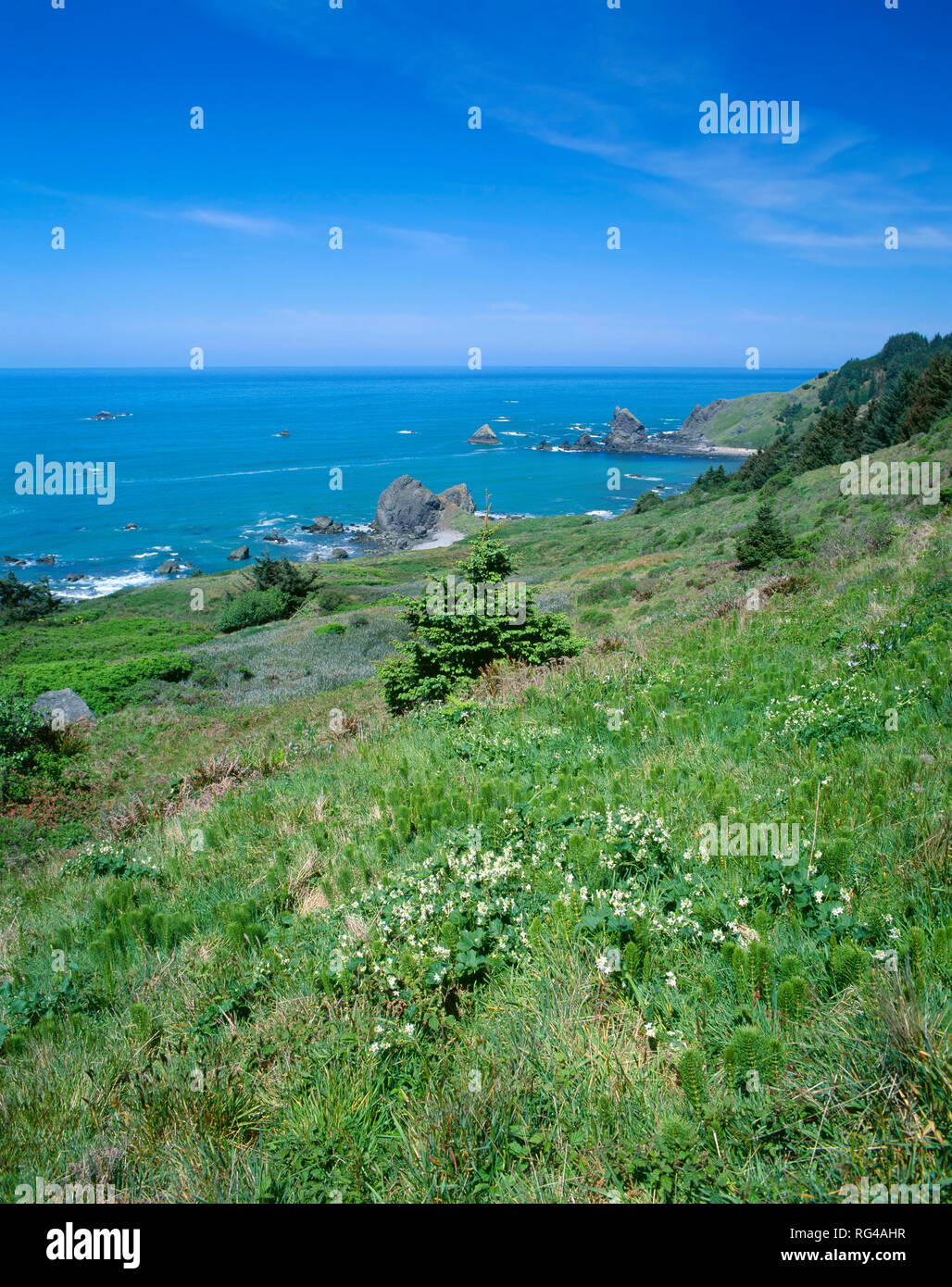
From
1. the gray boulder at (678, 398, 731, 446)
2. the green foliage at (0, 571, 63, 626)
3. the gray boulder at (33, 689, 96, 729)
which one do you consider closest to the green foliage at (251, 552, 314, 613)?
the green foliage at (0, 571, 63, 626)

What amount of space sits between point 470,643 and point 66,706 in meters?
16.2

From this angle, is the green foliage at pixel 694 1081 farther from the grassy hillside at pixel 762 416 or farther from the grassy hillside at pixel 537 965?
the grassy hillside at pixel 762 416

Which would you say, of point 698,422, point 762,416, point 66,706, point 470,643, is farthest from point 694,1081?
point 698,422

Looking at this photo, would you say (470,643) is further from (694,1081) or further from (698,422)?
(698,422)

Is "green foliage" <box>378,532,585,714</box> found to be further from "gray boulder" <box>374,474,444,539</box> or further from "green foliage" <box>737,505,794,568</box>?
"gray boulder" <box>374,474,444,539</box>

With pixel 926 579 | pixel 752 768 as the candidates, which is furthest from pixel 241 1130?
pixel 926 579

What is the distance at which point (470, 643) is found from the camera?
13.5 meters

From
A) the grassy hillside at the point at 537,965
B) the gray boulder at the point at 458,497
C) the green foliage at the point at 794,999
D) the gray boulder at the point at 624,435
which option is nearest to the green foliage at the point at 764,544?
the grassy hillside at the point at 537,965

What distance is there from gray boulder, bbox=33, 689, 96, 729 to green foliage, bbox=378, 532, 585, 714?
1228 centimetres

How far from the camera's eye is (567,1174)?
7.42 feet

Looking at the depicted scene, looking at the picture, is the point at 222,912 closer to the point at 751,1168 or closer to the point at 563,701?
the point at 751,1168

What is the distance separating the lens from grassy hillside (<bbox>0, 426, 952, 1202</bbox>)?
92.0 inches

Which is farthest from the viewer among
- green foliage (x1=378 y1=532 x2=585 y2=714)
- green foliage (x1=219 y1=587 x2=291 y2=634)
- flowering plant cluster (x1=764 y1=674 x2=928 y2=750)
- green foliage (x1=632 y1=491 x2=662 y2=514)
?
green foliage (x1=632 y1=491 x2=662 y2=514)
